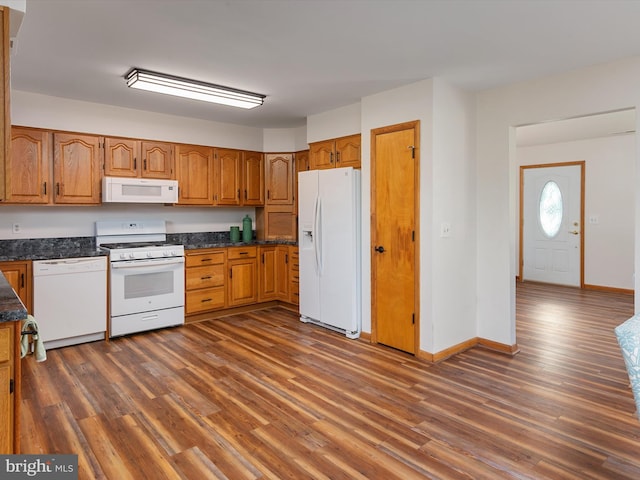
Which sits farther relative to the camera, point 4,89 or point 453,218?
point 453,218

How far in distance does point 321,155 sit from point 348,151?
448 mm

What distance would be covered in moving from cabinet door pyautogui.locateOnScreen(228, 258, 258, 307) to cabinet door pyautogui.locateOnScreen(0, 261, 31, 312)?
2.05 m

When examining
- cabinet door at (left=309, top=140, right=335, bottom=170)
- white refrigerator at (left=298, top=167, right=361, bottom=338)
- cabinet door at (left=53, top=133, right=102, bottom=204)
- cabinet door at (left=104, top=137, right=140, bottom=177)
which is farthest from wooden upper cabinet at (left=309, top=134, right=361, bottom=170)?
cabinet door at (left=53, top=133, right=102, bottom=204)

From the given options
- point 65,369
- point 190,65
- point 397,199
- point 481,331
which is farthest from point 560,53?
point 65,369

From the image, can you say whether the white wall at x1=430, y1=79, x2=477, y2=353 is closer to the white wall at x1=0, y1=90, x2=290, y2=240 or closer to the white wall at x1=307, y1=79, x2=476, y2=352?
the white wall at x1=307, y1=79, x2=476, y2=352

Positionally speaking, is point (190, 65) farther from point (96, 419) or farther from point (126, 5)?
point (96, 419)

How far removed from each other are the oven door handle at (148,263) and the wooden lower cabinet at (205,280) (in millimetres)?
169

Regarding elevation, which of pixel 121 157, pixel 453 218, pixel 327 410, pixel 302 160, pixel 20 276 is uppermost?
pixel 302 160

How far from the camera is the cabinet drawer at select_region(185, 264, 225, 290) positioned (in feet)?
15.8

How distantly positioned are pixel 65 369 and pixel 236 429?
1.85 metres

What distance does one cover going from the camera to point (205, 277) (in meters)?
4.93

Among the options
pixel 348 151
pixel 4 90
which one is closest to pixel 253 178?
pixel 348 151

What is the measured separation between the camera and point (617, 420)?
2592 mm

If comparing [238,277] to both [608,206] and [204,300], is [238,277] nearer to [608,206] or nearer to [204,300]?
[204,300]
